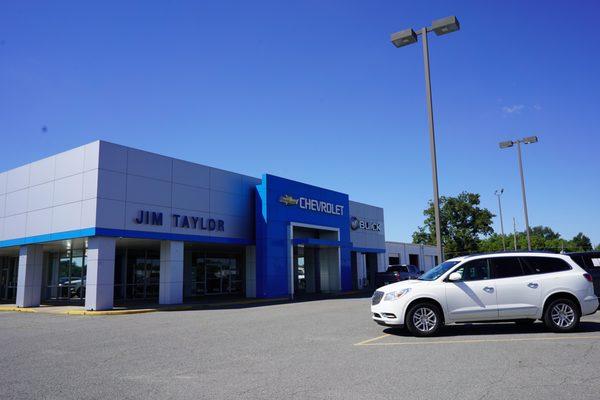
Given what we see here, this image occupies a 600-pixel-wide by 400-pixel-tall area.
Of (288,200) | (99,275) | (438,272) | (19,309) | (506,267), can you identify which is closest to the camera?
(506,267)

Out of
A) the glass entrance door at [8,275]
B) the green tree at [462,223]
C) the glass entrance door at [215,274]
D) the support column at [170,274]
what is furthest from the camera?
the green tree at [462,223]

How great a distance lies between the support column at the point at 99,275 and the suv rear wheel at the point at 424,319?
48.9ft

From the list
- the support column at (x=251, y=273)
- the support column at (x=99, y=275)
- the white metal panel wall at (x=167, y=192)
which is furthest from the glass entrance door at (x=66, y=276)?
the support column at (x=251, y=273)

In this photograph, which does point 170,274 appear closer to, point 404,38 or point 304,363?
point 404,38

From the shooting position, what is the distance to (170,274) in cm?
2348

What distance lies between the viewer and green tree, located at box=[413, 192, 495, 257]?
76375 millimetres

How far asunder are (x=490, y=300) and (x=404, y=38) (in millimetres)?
8870

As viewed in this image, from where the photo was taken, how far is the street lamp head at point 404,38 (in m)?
15.1

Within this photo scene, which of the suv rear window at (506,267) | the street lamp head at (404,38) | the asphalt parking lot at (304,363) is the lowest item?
the asphalt parking lot at (304,363)

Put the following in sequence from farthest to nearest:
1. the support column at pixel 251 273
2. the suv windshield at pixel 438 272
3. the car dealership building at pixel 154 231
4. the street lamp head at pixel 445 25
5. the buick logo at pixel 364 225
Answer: the buick logo at pixel 364 225 < the support column at pixel 251 273 < the car dealership building at pixel 154 231 < the street lamp head at pixel 445 25 < the suv windshield at pixel 438 272

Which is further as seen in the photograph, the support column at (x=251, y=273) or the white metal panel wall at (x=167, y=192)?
the support column at (x=251, y=273)

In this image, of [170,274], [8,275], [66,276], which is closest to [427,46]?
[170,274]

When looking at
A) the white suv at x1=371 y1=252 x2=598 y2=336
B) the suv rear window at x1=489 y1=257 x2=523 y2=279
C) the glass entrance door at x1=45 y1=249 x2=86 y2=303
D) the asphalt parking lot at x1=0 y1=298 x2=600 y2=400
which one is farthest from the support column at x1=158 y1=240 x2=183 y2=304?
the suv rear window at x1=489 y1=257 x2=523 y2=279

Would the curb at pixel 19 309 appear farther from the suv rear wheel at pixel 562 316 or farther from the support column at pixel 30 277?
the suv rear wheel at pixel 562 316
